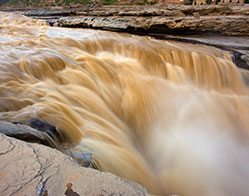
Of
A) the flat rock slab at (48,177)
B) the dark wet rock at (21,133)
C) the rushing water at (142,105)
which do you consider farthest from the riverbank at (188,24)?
the flat rock slab at (48,177)

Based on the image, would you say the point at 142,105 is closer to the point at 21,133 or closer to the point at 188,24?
the point at 21,133

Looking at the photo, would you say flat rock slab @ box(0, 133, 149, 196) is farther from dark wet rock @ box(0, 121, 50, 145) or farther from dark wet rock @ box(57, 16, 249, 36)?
dark wet rock @ box(57, 16, 249, 36)

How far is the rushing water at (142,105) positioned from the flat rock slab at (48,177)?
87cm

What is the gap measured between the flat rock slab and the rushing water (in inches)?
34.1

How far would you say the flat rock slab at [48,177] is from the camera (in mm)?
1103

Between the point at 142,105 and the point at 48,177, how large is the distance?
10.3ft

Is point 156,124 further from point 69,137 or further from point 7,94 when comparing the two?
point 7,94

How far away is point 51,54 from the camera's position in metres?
4.50

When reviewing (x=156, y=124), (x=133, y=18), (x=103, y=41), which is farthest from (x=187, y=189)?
(x=133, y=18)

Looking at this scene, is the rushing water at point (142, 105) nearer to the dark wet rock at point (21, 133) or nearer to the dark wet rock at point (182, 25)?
the dark wet rock at point (21, 133)

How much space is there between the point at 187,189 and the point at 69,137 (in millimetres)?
1646

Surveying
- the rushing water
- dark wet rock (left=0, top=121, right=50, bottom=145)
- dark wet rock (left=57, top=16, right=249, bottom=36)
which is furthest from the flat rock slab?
dark wet rock (left=57, top=16, right=249, bottom=36)

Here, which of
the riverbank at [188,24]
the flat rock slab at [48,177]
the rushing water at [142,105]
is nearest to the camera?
the flat rock slab at [48,177]

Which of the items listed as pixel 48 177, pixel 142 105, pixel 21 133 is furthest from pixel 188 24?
pixel 48 177
